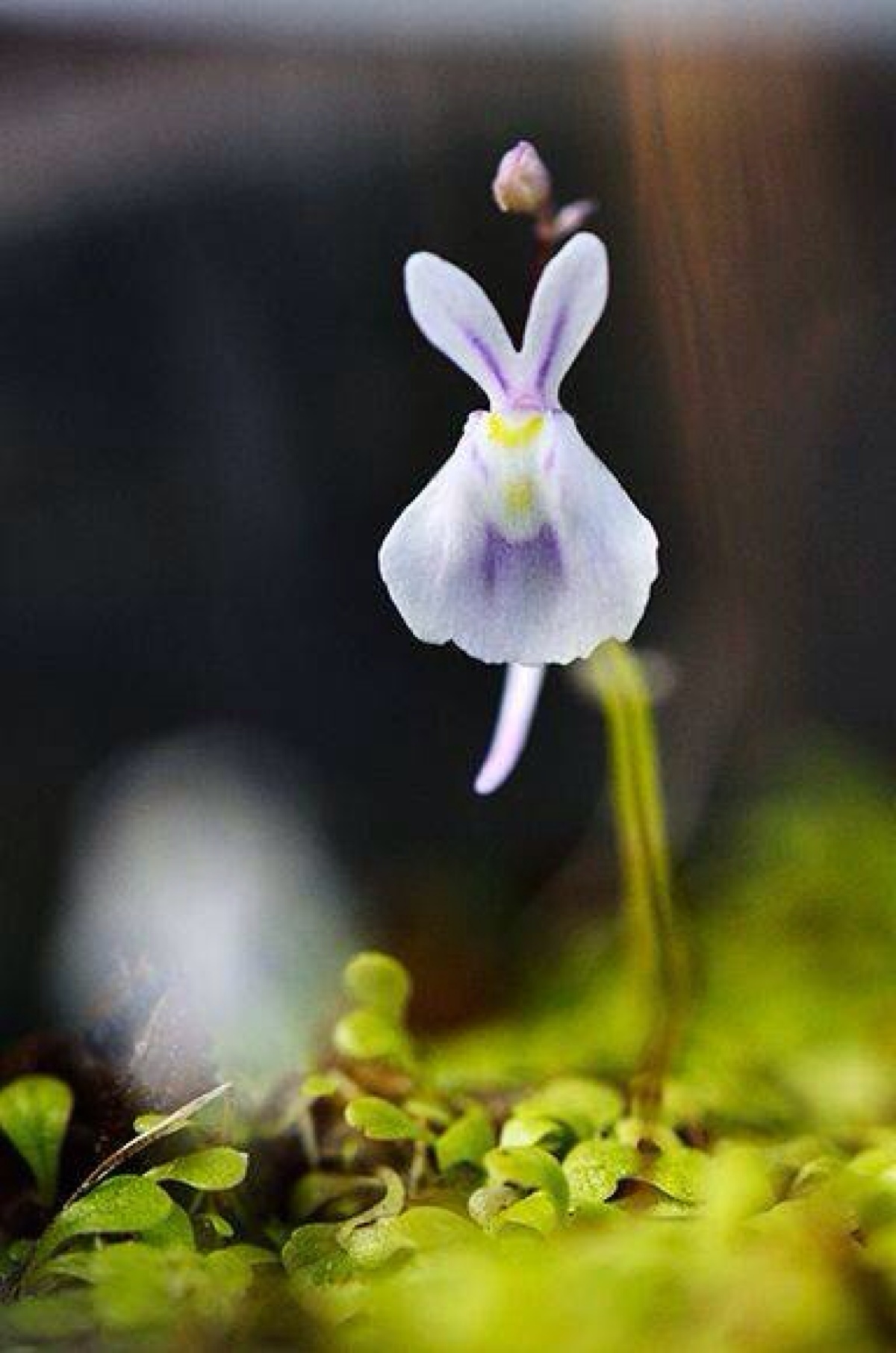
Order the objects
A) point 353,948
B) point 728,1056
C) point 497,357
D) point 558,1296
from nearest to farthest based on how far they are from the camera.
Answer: point 558,1296 → point 497,357 → point 728,1056 → point 353,948

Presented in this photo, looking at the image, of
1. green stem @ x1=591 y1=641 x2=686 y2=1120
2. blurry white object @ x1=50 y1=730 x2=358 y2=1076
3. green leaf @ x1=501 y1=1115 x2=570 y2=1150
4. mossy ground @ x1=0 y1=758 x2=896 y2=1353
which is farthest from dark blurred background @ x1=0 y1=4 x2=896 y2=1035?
green leaf @ x1=501 y1=1115 x2=570 y2=1150

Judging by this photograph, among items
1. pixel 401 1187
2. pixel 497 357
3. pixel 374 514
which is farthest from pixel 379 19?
pixel 401 1187

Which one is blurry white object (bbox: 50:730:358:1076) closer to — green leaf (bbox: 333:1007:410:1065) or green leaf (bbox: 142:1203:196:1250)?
green leaf (bbox: 333:1007:410:1065)

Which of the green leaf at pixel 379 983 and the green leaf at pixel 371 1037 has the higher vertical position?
the green leaf at pixel 379 983

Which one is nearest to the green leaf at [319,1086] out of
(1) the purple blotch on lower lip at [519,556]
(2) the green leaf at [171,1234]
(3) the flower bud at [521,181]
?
(2) the green leaf at [171,1234]

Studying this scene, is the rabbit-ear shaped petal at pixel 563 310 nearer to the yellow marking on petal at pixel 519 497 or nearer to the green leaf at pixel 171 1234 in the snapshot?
the yellow marking on petal at pixel 519 497

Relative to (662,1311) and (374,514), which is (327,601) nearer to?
(374,514)
